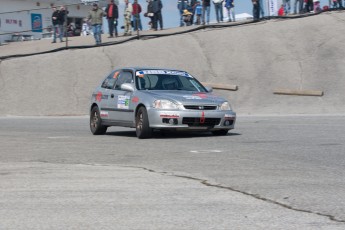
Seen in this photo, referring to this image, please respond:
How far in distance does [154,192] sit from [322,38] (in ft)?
77.2

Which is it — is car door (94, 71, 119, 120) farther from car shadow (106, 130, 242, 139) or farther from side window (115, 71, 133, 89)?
car shadow (106, 130, 242, 139)

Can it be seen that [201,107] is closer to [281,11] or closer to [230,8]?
[230,8]

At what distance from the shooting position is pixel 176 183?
878cm

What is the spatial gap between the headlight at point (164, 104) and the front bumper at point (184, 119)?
94 millimetres

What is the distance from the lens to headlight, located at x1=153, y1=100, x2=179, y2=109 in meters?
14.5

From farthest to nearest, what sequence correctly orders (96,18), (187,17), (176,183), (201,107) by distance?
1. (187,17)
2. (96,18)
3. (201,107)
4. (176,183)

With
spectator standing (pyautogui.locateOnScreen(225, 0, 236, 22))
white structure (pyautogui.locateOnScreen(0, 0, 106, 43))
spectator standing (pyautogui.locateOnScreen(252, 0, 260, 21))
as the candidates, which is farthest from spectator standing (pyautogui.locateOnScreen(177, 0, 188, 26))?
white structure (pyautogui.locateOnScreen(0, 0, 106, 43))

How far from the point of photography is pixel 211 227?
21.3ft

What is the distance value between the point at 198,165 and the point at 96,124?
6757 millimetres

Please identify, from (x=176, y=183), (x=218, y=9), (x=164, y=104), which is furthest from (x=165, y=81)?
(x=218, y=9)

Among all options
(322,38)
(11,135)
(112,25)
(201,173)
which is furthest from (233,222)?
(112,25)

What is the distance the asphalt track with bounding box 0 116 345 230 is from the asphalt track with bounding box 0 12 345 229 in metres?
0.01

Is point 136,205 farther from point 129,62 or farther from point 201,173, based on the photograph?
point 129,62

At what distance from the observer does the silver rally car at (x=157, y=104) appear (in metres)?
14.5
